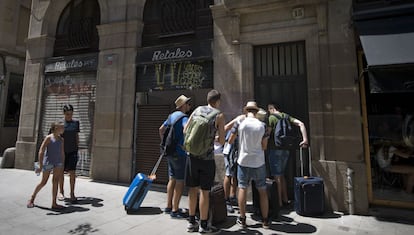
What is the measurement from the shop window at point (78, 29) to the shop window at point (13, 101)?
711cm

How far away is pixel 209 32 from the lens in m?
6.93

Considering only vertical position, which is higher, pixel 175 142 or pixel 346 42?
pixel 346 42

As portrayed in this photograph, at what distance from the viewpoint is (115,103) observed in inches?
306

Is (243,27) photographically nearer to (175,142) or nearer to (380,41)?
(380,41)

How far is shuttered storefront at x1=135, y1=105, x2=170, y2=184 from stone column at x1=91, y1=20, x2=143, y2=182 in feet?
0.82

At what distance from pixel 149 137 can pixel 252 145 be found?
13.6ft

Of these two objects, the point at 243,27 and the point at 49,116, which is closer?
the point at 243,27

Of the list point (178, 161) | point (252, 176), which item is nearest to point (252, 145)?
point (252, 176)

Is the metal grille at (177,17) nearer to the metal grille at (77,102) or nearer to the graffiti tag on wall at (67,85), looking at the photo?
the metal grille at (77,102)

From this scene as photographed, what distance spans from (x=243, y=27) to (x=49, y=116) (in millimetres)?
7811

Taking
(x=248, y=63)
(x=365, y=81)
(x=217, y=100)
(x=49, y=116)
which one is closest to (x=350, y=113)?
(x=365, y=81)

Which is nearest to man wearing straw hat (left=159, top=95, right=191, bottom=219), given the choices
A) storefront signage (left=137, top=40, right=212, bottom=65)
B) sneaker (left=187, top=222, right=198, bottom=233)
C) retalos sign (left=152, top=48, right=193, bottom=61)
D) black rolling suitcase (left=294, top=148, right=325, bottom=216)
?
sneaker (left=187, top=222, right=198, bottom=233)

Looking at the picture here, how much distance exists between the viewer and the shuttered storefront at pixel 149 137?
7223mm

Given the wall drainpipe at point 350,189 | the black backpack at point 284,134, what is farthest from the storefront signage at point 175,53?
the wall drainpipe at point 350,189
